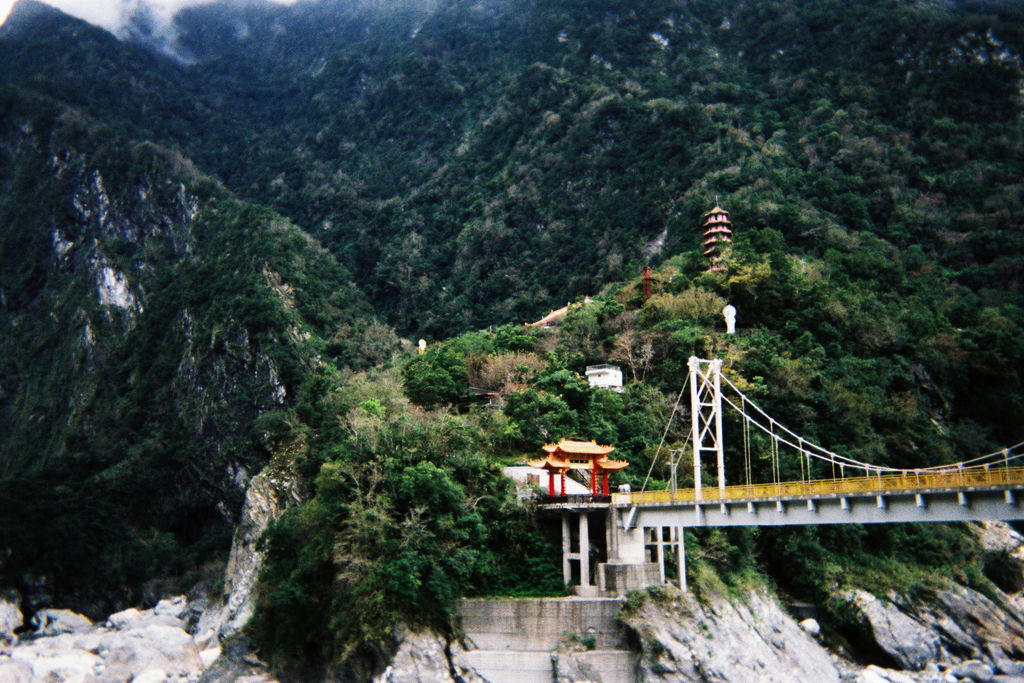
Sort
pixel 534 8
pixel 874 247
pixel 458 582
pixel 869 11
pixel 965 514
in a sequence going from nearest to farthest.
Answer: pixel 965 514
pixel 458 582
pixel 874 247
pixel 869 11
pixel 534 8

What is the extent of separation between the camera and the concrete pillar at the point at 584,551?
32.7 m

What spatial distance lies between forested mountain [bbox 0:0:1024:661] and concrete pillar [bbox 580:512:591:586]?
220cm

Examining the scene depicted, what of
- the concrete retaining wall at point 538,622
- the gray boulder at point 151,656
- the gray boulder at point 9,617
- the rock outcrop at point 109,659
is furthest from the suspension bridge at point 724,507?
the gray boulder at point 9,617

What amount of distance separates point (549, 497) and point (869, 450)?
17392 mm

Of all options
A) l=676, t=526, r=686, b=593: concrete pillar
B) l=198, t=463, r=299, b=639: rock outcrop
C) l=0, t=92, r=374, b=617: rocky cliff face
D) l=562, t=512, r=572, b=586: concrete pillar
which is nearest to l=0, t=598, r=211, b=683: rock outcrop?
l=198, t=463, r=299, b=639: rock outcrop

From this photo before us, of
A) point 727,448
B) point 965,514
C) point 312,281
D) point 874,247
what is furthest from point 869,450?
point 312,281

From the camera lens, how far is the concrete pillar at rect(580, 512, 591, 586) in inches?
1288

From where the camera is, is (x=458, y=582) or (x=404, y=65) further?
(x=404, y=65)

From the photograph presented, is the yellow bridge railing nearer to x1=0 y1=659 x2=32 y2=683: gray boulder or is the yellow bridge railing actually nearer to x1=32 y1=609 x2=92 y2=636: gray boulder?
x1=0 y1=659 x2=32 y2=683: gray boulder

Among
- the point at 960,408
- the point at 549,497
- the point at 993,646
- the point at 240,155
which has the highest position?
the point at 240,155

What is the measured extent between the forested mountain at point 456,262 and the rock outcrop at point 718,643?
4146 millimetres

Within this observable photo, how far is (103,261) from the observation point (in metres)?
101

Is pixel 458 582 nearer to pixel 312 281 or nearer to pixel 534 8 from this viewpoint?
pixel 312 281

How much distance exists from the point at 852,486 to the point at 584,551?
9320 mm
